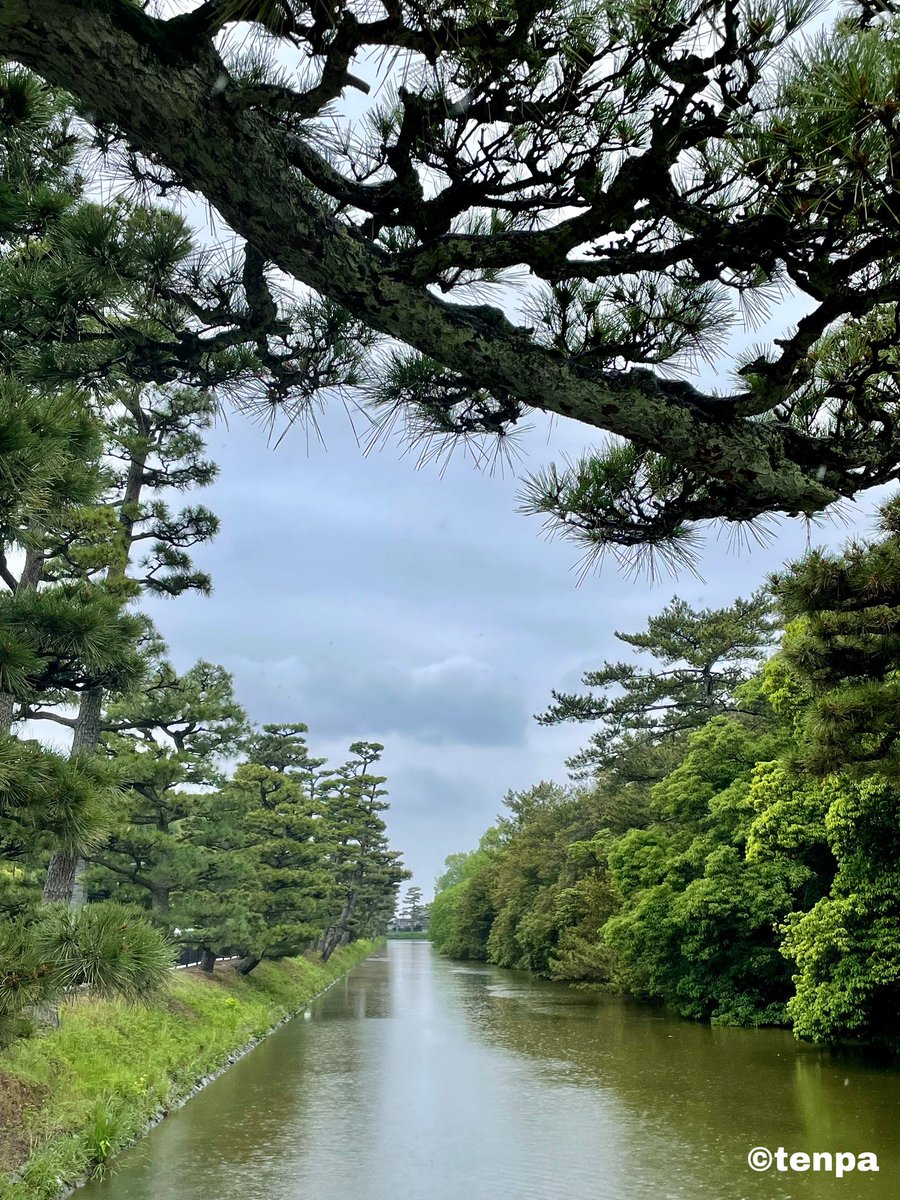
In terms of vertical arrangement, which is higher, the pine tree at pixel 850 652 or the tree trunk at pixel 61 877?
the pine tree at pixel 850 652

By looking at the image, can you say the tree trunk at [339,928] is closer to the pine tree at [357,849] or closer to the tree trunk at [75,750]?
the pine tree at [357,849]

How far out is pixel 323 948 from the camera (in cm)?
3506

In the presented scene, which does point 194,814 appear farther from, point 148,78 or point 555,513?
point 148,78

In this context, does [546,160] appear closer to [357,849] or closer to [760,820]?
[760,820]

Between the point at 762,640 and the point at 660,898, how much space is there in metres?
10.1

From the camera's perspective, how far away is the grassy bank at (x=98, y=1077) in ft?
22.5

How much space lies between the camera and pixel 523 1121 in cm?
946

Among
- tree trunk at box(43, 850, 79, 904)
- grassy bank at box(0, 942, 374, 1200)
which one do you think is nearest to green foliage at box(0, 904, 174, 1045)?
grassy bank at box(0, 942, 374, 1200)

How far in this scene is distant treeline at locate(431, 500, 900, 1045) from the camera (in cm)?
724

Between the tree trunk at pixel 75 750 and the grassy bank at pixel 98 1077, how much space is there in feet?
4.07

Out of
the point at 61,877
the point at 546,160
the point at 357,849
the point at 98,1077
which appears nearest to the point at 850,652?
the point at 546,160

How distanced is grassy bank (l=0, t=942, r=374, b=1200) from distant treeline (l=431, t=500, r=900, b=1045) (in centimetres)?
561

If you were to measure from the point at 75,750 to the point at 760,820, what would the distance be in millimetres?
9611

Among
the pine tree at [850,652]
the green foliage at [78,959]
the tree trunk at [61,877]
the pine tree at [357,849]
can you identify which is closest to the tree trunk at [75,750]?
the tree trunk at [61,877]
